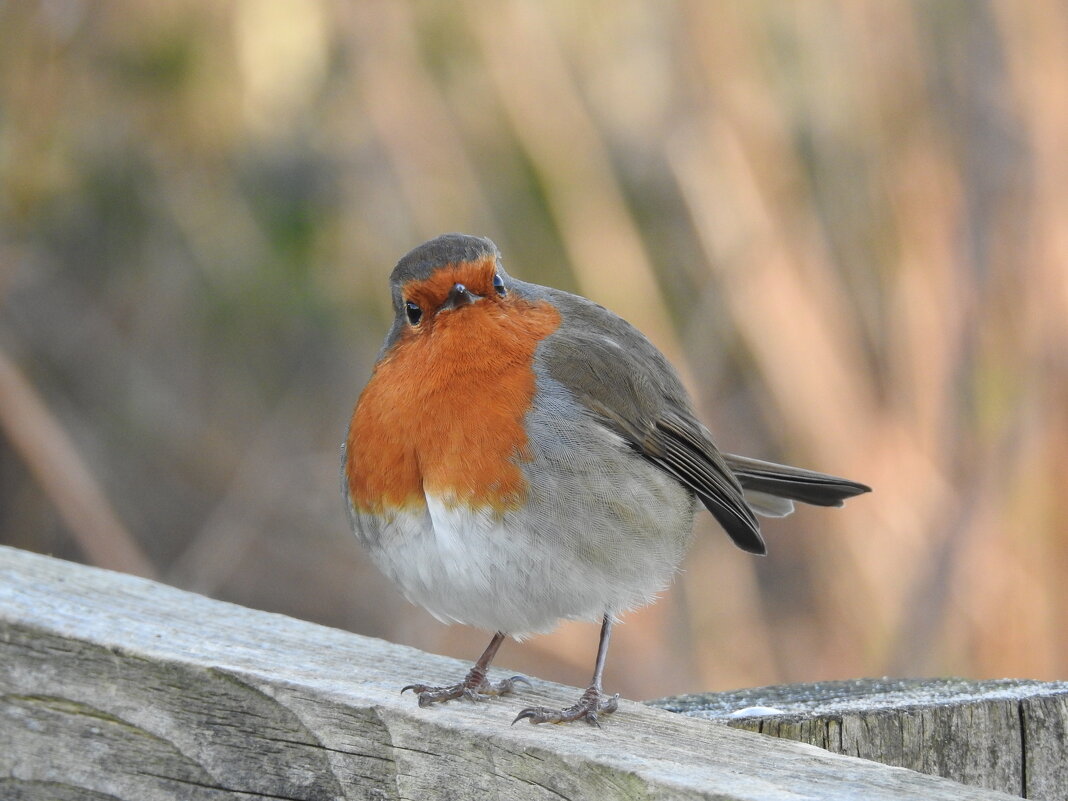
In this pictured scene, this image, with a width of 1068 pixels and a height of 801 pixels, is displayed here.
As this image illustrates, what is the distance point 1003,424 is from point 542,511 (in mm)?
2466

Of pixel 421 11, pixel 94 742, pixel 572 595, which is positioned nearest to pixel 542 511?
pixel 572 595

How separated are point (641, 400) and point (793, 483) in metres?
0.53

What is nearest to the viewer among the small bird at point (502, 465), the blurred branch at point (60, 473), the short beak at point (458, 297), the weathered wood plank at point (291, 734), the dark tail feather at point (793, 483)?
the weathered wood plank at point (291, 734)

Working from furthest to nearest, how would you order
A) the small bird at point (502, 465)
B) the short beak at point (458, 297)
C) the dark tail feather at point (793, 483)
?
the dark tail feather at point (793, 483) → the short beak at point (458, 297) → the small bird at point (502, 465)

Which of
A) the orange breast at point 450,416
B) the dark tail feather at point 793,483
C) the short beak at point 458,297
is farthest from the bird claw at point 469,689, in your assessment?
the dark tail feather at point 793,483

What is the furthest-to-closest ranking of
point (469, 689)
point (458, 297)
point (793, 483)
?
point (793, 483)
point (458, 297)
point (469, 689)

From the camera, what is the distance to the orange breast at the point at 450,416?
2.41 m

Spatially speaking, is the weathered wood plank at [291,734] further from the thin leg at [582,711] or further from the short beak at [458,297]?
the short beak at [458,297]

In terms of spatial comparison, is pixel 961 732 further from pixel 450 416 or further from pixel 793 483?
pixel 793 483

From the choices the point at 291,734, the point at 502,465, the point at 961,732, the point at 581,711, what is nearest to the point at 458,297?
the point at 502,465

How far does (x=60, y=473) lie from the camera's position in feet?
14.5

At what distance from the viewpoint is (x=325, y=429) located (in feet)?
20.3

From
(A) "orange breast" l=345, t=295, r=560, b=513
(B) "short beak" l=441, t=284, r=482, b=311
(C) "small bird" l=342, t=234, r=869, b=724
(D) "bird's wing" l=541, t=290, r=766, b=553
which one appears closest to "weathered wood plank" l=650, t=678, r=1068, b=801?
(C) "small bird" l=342, t=234, r=869, b=724

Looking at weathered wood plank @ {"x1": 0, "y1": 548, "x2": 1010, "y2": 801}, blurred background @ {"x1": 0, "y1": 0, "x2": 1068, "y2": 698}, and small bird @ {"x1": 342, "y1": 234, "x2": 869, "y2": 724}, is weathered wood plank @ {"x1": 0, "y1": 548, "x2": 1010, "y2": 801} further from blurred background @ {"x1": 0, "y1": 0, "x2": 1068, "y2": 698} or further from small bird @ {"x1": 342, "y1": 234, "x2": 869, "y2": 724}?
blurred background @ {"x1": 0, "y1": 0, "x2": 1068, "y2": 698}
